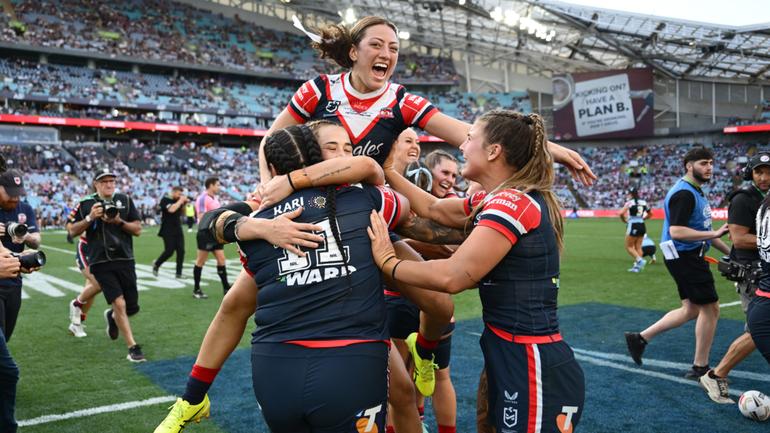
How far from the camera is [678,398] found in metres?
5.74

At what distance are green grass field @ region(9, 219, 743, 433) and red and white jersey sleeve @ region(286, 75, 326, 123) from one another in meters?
2.85

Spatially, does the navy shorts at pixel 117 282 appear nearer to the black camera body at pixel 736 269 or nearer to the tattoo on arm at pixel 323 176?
the tattoo on arm at pixel 323 176

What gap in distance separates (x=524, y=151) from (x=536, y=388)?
116 cm

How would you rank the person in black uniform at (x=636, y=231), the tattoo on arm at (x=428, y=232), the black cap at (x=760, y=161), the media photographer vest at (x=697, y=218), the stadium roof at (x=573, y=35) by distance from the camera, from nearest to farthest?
1. the tattoo on arm at (x=428, y=232)
2. the black cap at (x=760, y=161)
3. the media photographer vest at (x=697, y=218)
4. the person in black uniform at (x=636, y=231)
5. the stadium roof at (x=573, y=35)

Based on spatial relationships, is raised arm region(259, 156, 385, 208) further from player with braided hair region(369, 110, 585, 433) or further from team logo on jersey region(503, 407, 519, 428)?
team logo on jersey region(503, 407, 519, 428)

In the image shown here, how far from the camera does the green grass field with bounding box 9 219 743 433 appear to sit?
5.62 meters

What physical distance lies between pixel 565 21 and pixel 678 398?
167 ft

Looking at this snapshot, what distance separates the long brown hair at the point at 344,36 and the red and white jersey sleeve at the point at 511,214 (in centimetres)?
203

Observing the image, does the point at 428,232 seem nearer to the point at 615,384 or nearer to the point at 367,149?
the point at 367,149

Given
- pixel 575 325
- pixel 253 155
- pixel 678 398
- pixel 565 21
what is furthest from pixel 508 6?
pixel 678 398

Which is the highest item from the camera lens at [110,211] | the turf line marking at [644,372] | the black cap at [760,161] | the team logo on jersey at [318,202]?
the black cap at [760,161]

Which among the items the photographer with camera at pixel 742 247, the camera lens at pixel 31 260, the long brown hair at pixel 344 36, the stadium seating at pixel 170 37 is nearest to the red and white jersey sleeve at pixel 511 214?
the long brown hair at pixel 344 36

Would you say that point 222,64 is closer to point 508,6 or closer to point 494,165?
point 508,6

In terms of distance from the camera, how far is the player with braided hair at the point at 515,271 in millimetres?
2721
